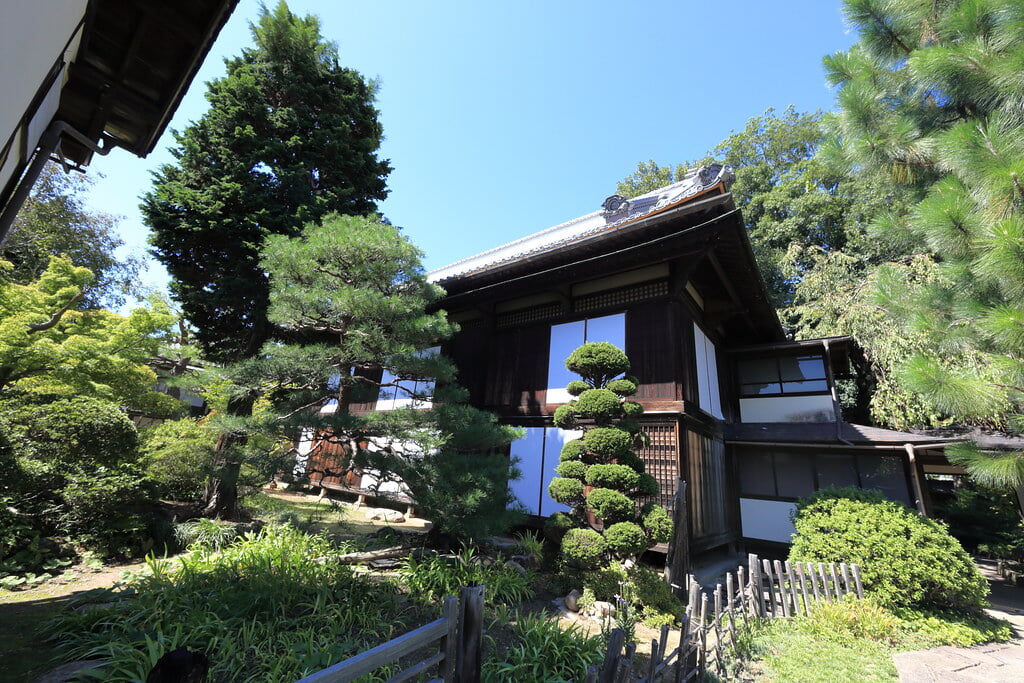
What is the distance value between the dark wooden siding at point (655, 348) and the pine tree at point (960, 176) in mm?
2912

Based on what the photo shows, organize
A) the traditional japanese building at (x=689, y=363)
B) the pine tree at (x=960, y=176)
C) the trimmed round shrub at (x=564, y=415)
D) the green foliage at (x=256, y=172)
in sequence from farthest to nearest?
1. the green foliage at (x=256, y=172)
2. the traditional japanese building at (x=689, y=363)
3. the trimmed round shrub at (x=564, y=415)
4. the pine tree at (x=960, y=176)

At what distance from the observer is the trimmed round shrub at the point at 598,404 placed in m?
5.66

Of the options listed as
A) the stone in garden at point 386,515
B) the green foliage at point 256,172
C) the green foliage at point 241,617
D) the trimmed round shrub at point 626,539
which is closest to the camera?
the green foliage at point 241,617

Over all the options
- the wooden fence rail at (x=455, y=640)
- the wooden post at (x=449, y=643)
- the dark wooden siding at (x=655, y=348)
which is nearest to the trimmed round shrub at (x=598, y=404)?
the dark wooden siding at (x=655, y=348)

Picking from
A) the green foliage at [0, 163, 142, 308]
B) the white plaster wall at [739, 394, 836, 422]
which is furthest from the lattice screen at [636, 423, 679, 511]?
the green foliage at [0, 163, 142, 308]

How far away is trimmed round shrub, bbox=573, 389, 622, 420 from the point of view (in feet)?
18.6

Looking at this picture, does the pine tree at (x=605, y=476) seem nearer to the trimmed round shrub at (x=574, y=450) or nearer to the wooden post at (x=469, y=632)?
the trimmed round shrub at (x=574, y=450)

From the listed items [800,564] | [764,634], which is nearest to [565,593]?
[764,634]

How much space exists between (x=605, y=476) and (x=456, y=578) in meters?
2.19

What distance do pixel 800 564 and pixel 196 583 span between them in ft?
23.0

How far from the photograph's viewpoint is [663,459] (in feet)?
22.2

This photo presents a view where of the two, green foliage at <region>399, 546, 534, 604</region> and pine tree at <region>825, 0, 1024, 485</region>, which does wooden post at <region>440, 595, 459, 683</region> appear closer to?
green foliage at <region>399, 546, 534, 604</region>

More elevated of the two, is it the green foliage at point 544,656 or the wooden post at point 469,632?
the wooden post at point 469,632

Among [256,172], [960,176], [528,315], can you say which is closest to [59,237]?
[256,172]
